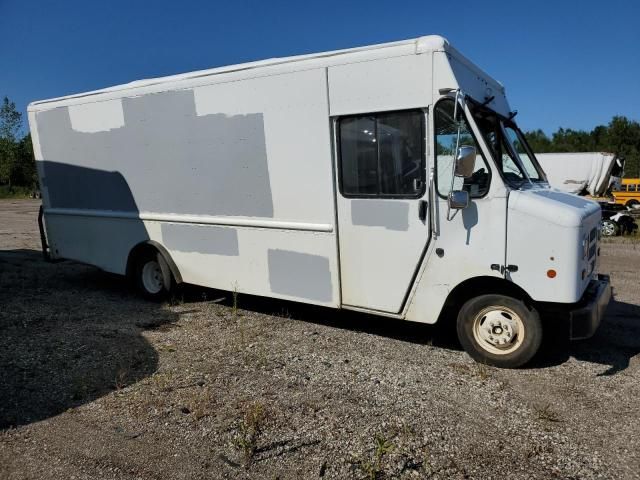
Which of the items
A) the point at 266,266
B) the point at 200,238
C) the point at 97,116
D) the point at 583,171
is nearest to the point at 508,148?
the point at 266,266

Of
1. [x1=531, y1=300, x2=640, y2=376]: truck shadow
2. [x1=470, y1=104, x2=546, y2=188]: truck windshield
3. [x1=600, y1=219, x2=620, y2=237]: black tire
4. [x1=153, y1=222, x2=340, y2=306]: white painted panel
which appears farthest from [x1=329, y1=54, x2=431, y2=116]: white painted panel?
[x1=600, y1=219, x2=620, y2=237]: black tire

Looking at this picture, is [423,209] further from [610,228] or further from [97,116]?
[610,228]

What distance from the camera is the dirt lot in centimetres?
318

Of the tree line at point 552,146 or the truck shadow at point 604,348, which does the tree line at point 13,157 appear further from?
the truck shadow at point 604,348

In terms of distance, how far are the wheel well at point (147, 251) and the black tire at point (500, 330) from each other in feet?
12.7

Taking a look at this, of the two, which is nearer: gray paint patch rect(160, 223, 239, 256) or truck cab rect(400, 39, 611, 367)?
truck cab rect(400, 39, 611, 367)

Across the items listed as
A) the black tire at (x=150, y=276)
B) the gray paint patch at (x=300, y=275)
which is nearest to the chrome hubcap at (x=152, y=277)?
the black tire at (x=150, y=276)

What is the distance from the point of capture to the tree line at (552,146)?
45.3 metres

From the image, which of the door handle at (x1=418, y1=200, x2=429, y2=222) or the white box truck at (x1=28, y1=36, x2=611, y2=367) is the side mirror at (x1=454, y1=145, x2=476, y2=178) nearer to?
the white box truck at (x1=28, y1=36, x2=611, y2=367)

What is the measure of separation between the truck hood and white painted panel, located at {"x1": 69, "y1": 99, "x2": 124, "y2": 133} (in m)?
5.21

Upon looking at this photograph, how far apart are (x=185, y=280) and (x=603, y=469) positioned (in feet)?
16.9

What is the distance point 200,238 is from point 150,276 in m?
1.44

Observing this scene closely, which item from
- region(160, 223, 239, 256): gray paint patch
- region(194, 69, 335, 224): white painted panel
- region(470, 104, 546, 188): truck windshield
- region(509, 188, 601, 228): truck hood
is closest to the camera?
region(509, 188, 601, 228): truck hood

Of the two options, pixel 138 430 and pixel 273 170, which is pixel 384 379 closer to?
pixel 138 430
